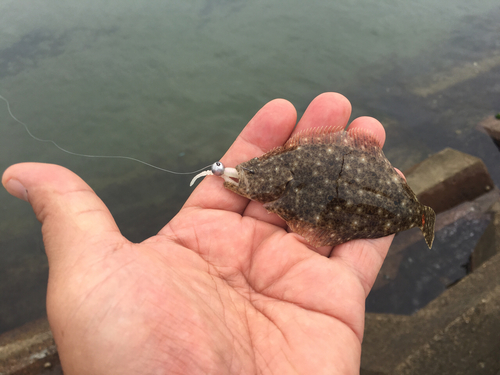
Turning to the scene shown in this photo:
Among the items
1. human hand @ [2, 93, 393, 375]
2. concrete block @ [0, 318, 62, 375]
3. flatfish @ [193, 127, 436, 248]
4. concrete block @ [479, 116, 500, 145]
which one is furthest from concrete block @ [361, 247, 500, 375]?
concrete block @ [479, 116, 500, 145]

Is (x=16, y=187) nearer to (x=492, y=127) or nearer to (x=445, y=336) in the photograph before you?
(x=445, y=336)

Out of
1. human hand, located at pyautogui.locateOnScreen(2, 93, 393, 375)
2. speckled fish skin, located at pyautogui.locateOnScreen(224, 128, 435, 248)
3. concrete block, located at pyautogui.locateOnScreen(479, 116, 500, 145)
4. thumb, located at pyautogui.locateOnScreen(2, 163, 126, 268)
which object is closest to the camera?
human hand, located at pyautogui.locateOnScreen(2, 93, 393, 375)

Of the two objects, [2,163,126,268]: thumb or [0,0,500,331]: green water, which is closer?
[2,163,126,268]: thumb

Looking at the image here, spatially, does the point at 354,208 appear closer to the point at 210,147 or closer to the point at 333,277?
the point at 333,277

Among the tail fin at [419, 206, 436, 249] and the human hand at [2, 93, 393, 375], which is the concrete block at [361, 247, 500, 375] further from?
the human hand at [2, 93, 393, 375]

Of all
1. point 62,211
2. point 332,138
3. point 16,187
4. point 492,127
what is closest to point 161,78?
point 332,138

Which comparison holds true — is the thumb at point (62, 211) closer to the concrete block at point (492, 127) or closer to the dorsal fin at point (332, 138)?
the dorsal fin at point (332, 138)

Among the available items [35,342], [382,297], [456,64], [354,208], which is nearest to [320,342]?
[354,208]
